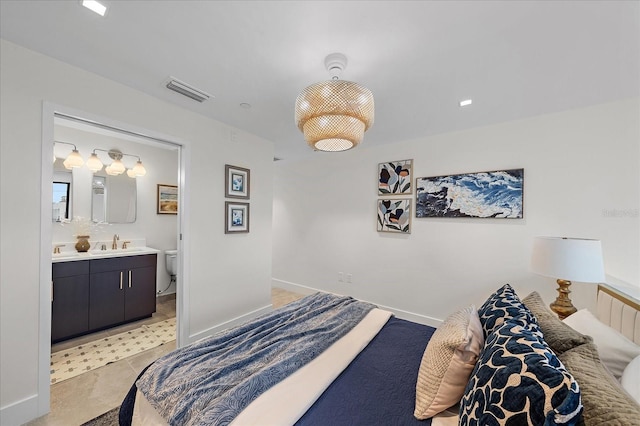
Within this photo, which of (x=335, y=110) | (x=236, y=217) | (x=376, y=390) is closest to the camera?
(x=376, y=390)

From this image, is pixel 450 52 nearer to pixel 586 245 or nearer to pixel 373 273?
pixel 586 245

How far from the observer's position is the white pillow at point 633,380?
82 centimetres

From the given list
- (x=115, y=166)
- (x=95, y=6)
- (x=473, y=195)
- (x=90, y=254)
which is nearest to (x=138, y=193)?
(x=115, y=166)

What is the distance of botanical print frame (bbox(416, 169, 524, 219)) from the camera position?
103 inches

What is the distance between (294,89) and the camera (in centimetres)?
212

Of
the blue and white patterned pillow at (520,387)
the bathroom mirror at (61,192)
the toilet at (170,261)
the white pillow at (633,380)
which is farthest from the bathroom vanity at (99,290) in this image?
the white pillow at (633,380)

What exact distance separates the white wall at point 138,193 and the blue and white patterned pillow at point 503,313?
3.79 metres

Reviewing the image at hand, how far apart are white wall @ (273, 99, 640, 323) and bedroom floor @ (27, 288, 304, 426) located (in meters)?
2.60

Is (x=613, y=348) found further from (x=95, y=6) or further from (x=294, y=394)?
(x=95, y=6)

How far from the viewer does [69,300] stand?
263 cm

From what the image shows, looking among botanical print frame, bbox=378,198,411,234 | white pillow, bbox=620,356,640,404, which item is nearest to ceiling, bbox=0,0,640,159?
botanical print frame, bbox=378,198,411,234

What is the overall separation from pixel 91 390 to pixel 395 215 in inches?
140

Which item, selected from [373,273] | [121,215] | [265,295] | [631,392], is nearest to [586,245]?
[631,392]

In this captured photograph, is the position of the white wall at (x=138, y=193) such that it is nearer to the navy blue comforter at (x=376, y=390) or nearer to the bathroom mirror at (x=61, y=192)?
the bathroom mirror at (x=61, y=192)
